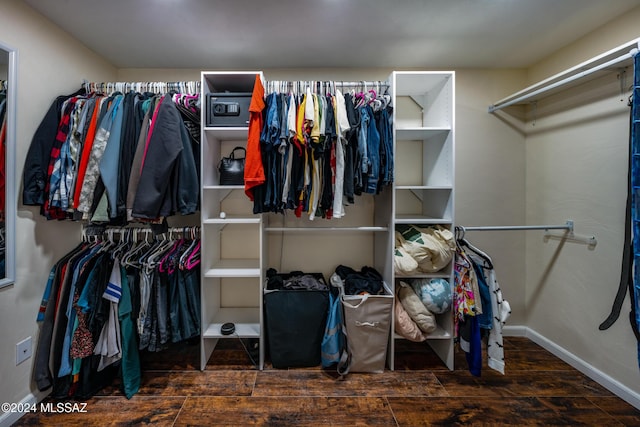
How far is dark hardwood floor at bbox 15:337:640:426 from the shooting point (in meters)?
1.43

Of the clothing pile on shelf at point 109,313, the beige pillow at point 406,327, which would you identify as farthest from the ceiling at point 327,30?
the beige pillow at point 406,327

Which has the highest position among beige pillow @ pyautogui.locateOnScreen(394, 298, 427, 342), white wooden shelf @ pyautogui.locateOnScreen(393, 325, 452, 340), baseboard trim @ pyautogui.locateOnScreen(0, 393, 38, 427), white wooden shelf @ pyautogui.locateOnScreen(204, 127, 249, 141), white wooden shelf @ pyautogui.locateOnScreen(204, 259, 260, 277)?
white wooden shelf @ pyautogui.locateOnScreen(204, 127, 249, 141)

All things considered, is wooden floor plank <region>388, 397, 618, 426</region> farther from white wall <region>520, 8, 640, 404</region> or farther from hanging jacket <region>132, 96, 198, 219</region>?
hanging jacket <region>132, 96, 198, 219</region>

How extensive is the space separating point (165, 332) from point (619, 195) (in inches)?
114

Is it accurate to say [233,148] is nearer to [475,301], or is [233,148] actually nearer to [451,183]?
[451,183]

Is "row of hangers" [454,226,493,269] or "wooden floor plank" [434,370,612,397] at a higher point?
"row of hangers" [454,226,493,269]

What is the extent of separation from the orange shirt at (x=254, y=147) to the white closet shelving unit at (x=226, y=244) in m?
0.14

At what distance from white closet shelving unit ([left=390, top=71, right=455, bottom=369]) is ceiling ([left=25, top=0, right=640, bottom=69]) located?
0.28 metres

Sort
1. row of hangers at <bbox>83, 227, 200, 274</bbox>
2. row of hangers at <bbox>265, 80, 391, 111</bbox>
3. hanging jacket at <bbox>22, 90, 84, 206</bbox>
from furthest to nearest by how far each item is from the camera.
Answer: row of hangers at <bbox>265, 80, 391, 111</bbox>, row of hangers at <bbox>83, 227, 200, 274</bbox>, hanging jacket at <bbox>22, 90, 84, 206</bbox>

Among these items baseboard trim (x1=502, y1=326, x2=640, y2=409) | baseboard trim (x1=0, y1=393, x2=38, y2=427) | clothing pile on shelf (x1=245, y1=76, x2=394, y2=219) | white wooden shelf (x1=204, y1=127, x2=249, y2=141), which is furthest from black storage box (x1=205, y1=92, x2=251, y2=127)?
baseboard trim (x1=502, y1=326, x2=640, y2=409)

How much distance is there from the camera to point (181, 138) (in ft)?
5.14

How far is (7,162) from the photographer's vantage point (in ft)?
4.54

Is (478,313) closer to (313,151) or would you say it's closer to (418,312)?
(418,312)

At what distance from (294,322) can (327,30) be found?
1.95m
